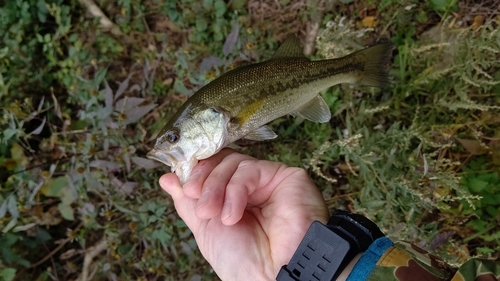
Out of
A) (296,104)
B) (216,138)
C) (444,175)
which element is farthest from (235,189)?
(444,175)

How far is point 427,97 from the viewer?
3090mm

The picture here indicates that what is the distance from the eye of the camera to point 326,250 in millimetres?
1612

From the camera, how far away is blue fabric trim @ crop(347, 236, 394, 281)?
5.24 ft

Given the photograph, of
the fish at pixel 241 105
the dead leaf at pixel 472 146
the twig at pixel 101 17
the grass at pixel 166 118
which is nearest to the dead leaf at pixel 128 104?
the grass at pixel 166 118

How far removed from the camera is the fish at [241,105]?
1857mm

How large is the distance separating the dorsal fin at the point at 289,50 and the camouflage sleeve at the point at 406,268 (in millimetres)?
1007

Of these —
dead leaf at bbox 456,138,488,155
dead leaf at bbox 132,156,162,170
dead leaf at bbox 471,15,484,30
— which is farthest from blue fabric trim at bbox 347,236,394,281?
dead leaf at bbox 471,15,484,30

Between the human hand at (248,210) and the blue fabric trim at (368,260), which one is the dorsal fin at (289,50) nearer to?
the human hand at (248,210)

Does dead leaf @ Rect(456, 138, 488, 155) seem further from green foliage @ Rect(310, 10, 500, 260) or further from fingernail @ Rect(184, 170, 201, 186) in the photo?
fingernail @ Rect(184, 170, 201, 186)

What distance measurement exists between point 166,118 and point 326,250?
2211 mm

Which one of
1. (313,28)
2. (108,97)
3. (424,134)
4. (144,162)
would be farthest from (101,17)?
(424,134)

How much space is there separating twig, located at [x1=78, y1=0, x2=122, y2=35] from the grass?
26 mm

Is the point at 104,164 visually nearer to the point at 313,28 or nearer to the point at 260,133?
the point at 260,133

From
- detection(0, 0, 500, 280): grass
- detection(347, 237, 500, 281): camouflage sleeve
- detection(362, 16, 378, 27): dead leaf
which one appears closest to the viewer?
detection(347, 237, 500, 281): camouflage sleeve
